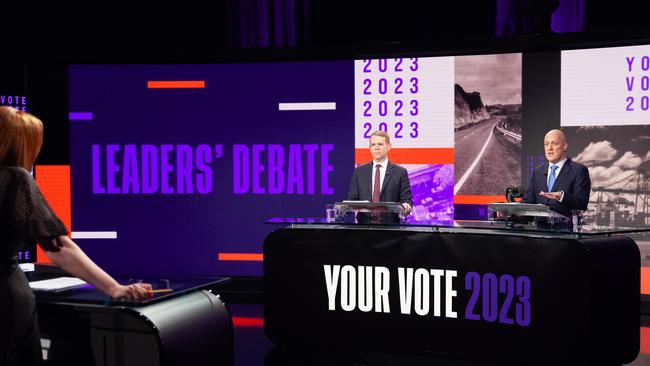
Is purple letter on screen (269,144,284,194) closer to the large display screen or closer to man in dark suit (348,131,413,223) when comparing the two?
the large display screen

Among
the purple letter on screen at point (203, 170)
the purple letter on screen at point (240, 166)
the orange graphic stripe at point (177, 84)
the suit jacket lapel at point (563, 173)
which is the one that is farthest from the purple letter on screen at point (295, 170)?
the suit jacket lapel at point (563, 173)

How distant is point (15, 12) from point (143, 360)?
5730 millimetres

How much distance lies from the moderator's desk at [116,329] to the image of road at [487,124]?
4096 millimetres

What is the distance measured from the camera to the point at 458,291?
3.73m

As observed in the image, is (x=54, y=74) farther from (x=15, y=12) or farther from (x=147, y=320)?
(x=147, y=320)

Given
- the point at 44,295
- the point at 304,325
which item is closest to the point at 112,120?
the point at 304,325

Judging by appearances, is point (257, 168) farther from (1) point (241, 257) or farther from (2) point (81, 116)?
(2) point (81, 116)

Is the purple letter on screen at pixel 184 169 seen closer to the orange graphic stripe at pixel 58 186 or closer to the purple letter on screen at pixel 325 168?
the orange graphic stripe at pixel 58 186

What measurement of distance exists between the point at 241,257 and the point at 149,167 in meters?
1.33

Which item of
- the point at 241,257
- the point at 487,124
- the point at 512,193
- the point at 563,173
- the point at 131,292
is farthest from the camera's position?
the point at 241,257

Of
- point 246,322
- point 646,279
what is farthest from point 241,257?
point 646,279

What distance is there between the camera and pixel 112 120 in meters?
6.52

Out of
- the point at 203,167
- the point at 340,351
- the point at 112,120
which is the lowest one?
the point at 340,351

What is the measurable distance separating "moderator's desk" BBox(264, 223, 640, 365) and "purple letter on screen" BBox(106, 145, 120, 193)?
2.93 metres
